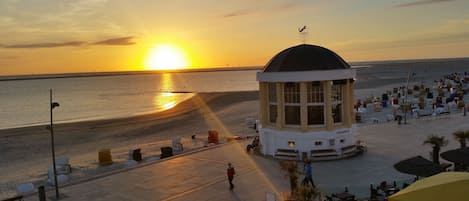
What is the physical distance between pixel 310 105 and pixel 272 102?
206 cm

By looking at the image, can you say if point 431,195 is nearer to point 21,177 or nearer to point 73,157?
point 21,177

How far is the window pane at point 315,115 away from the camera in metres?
19.6

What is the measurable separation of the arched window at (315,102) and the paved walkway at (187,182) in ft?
9.60

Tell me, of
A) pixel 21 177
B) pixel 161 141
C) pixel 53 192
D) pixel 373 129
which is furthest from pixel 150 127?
pixel 53 192

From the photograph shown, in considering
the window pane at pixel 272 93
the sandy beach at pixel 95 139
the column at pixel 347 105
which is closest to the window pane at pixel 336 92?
the column at pixel 347 105

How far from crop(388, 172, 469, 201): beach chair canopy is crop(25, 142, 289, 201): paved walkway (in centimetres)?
576

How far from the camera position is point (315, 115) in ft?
64.5

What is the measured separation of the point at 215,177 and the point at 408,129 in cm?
1501

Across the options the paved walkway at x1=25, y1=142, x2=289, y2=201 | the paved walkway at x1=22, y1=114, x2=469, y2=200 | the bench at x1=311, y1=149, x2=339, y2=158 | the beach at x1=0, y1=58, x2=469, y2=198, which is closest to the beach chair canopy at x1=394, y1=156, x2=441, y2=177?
the paved walkway at x1=22, y1=114, x2=469, y2=200

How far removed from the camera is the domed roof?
19250mm

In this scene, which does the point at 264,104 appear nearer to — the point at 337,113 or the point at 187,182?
the point at 337,113

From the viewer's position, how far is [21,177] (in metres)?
21.9

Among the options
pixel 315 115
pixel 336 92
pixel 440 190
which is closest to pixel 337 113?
pixel 336 92

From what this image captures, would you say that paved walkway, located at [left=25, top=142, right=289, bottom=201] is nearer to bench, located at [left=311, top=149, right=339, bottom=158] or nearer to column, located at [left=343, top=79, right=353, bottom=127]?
bench, located at [left=311, top=149, right=339, bottom=158]
